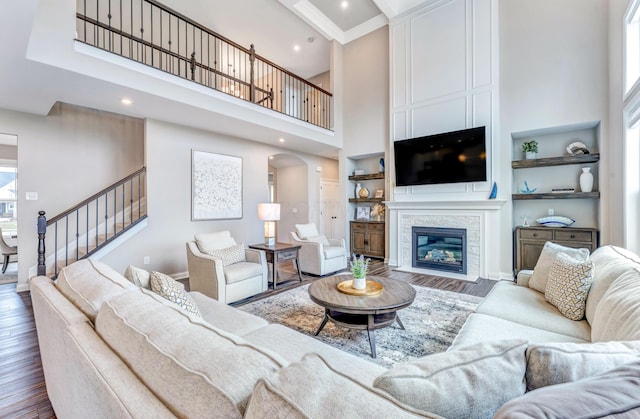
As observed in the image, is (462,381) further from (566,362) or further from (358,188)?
(358,188)

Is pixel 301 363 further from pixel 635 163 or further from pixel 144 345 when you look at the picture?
pixel 635 163

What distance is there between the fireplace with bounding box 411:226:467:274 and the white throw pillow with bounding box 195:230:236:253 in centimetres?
334

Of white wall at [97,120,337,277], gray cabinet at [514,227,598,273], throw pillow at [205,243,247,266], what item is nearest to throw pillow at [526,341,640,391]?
throw pillow at [205,243,247,266]

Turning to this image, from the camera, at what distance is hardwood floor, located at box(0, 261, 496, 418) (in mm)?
1726

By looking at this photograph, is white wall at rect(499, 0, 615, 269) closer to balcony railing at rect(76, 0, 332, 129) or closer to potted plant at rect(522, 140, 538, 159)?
potted plant at rect(522, 140, 538, 159)

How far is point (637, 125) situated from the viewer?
305 centimetres

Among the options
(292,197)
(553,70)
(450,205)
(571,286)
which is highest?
(553,70)

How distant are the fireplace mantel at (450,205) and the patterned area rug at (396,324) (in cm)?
163

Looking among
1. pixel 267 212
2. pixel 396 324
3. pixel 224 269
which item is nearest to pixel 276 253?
pixel 267 212

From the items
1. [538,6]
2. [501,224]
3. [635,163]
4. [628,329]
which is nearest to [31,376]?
[628,329]

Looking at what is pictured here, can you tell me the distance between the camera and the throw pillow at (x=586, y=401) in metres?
0.43

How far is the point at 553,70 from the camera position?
4027 millimetres

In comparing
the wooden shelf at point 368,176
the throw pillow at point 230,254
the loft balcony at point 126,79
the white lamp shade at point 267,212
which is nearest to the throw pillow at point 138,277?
the throw pillow at point 230,254

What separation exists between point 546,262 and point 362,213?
4.29 m
